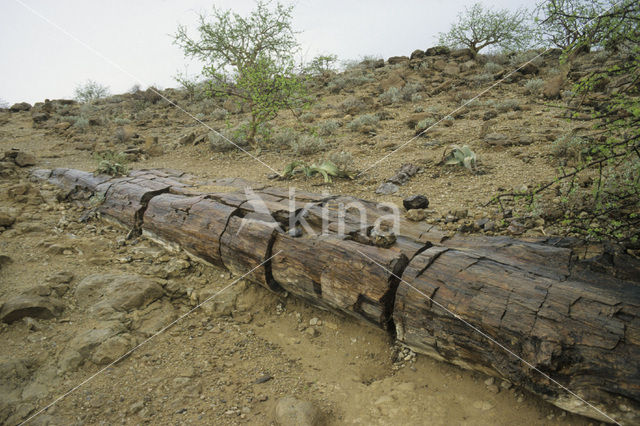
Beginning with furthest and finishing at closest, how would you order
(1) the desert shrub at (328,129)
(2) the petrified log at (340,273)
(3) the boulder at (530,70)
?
1. (3) the boulder at (530,70)
2. (1) the desert shrub at (328,129)
3. (2) the petrified log at (340,273)

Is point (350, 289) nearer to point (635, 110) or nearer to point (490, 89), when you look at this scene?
point (635, 110)

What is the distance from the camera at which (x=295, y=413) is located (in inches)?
85.5

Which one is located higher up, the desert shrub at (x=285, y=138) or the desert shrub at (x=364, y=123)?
the desert shrub at (x=364, y=123)

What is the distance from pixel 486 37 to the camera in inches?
601

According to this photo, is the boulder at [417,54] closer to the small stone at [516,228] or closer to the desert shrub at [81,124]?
the desert shrub at [81,124]

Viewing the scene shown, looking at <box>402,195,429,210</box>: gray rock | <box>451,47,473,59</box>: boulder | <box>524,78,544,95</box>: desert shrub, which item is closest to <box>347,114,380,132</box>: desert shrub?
<box>524,78,544,95</box>: desert shrub

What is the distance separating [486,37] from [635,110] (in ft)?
54.0

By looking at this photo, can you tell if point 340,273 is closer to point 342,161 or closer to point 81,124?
point 342,161

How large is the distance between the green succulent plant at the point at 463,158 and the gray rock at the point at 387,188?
3.49 feet

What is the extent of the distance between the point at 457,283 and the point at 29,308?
372 centimetres

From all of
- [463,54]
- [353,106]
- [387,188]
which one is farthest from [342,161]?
[463,54]

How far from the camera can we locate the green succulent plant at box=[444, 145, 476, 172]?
5426 mm

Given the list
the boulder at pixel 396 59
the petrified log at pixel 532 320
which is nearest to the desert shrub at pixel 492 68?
the boulder at pixel 396 59

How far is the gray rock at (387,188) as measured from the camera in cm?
538
